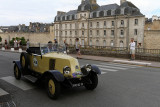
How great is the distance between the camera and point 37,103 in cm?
505

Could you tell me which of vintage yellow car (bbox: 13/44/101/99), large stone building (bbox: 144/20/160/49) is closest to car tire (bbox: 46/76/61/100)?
vintage yellow car (bbox: 13/44/101/99)

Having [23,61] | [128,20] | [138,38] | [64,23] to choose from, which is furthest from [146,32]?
[23,61]

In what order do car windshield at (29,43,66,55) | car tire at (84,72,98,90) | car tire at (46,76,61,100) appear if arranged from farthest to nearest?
1. car windshield at (29,43,66,55)
2. car tire at (84,72,98,90)
3. car tire at (46,76,61,100)

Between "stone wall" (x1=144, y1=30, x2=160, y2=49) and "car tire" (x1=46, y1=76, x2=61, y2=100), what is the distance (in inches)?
1712

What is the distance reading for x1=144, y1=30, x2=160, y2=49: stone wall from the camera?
43.3 m

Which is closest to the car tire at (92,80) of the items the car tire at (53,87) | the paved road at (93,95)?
the paved road at (93,95)

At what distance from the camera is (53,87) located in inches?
213

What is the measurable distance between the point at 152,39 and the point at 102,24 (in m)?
17.8

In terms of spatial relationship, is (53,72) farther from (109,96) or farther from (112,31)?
(112,31)

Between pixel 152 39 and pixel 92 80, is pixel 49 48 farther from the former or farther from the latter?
pixel 152 39

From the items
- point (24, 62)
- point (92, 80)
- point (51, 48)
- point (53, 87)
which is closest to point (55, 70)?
point (53, 87)

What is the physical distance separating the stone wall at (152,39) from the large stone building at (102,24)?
1.63 meters

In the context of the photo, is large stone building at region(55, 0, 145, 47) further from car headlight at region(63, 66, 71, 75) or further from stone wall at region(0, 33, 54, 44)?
car headlight at region(63, 66, 71, 75)

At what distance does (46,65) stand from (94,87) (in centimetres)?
206
